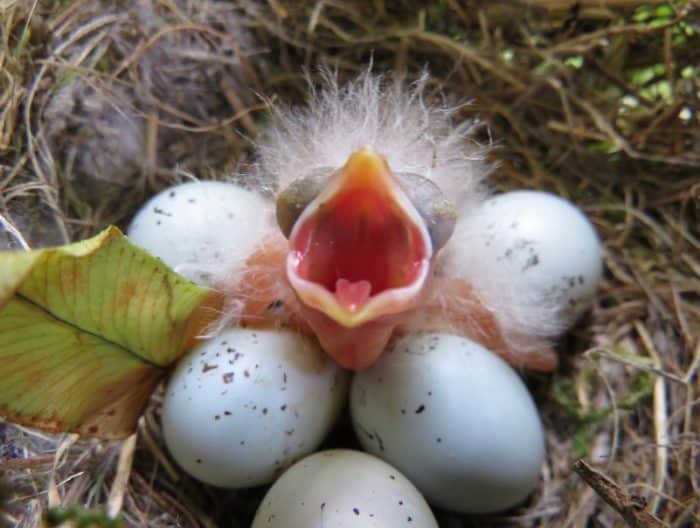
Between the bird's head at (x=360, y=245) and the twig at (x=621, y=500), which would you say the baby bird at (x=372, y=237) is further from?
the twig at (x=621, y=500)

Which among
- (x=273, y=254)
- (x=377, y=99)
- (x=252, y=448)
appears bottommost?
(x=252, y=448)

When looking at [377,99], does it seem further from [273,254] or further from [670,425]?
[670,425]

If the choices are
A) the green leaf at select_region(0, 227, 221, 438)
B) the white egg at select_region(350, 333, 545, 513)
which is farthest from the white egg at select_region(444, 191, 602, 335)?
the green leaf at select_region(0, 227, 221, 438)

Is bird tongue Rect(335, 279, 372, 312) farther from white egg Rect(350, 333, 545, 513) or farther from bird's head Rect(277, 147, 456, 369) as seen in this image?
white egg Rect(350, 333, 545, 513)

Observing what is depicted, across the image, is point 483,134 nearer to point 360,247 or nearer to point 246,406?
point 360,247

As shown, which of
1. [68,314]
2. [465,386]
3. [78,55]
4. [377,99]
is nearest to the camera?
[68,314]

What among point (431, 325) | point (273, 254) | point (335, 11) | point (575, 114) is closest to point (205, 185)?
point (273, 254)
